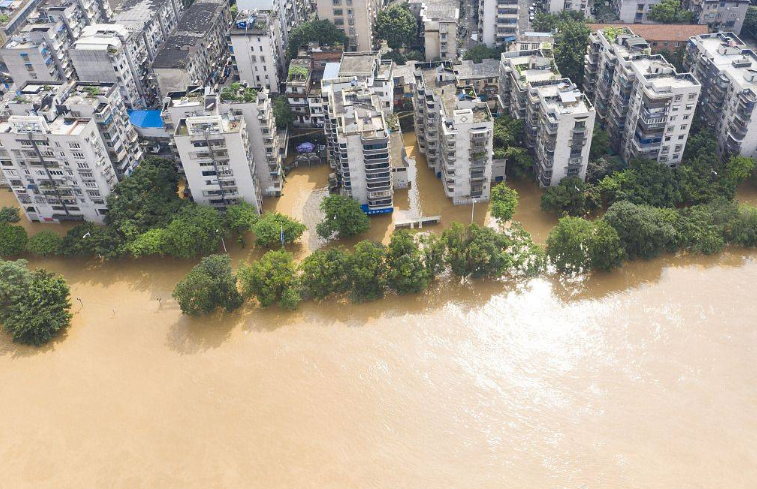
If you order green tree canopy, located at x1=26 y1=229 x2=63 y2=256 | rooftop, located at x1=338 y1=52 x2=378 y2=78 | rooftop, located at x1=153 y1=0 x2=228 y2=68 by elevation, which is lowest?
green tree canopy, located at x1=26 y1=229 x2=63 y2=256

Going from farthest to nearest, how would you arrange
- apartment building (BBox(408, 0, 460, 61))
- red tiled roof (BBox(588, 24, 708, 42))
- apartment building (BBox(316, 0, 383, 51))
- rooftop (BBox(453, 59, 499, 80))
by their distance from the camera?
apartment building (BBox(316, 0, 383, 51)), apartment building (BBox(408, 0, 460, 61)), red tiled roof (BBox(588, 24, 708, 42)), rooftop (BBox(453, 59, 499, 80))

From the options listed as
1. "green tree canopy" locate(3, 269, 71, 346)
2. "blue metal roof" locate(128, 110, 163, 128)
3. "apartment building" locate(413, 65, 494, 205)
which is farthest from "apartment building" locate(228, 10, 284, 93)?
"green tree canopy" locate(3, 269, 71, 346)

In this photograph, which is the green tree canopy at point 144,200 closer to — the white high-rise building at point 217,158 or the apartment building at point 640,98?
the white high-rise building at point 217,158

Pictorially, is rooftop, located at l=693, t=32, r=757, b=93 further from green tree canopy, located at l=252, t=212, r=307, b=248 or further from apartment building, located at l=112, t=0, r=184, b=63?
apartment building, located at l=112, t=0, r=184, b=63

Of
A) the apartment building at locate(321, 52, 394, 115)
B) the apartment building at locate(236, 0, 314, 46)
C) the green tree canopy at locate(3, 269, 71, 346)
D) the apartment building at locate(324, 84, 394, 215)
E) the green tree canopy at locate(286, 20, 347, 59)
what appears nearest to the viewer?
the green tree canopy at locate(3, 269, 71, 346)

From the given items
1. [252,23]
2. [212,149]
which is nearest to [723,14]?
[252,23]

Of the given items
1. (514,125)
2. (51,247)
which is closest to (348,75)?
(514,125)
